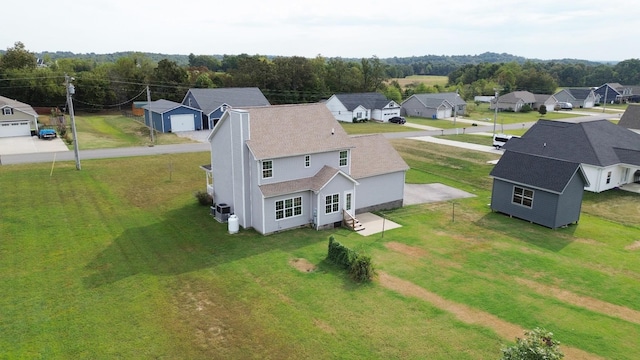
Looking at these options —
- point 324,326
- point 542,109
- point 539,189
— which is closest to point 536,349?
point 324,326

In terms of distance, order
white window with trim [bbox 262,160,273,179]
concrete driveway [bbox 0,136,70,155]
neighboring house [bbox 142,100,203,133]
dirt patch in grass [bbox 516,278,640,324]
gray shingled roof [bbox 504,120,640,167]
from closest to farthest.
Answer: dirt patch in grass [bbox 516,278,640,324]
white window with trim [bbox 262,160,273,179]
gray shingled roof [bbox 504,120,640,167]
concrete driveway [bbox 0,136,70,155]
neighboring house [bbox 142,100,203,133]

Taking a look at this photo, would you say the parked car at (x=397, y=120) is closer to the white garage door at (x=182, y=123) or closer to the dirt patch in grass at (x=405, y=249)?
the white garage door at (x=182, y=123)

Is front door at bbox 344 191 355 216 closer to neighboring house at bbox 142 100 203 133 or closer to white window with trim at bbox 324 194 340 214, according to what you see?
white window with trim at bbox 324 194 340 214

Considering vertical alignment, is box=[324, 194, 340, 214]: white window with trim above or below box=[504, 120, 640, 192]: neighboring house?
below

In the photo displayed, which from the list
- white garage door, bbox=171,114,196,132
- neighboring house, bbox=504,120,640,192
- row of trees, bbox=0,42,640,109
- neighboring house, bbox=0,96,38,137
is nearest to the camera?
neighboring house, bbox=504,120,640,192

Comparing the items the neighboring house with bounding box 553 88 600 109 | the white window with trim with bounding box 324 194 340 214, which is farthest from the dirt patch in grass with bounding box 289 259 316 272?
the neighboring house with bounding box 553 88 600 109

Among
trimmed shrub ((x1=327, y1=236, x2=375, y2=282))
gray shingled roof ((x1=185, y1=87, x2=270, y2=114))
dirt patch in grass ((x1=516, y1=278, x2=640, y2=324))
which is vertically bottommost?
dirt patch in grass ((x1=516, y1=278, x2=640, y2=324))

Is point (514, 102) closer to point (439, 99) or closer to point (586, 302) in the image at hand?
point (439, 99)
